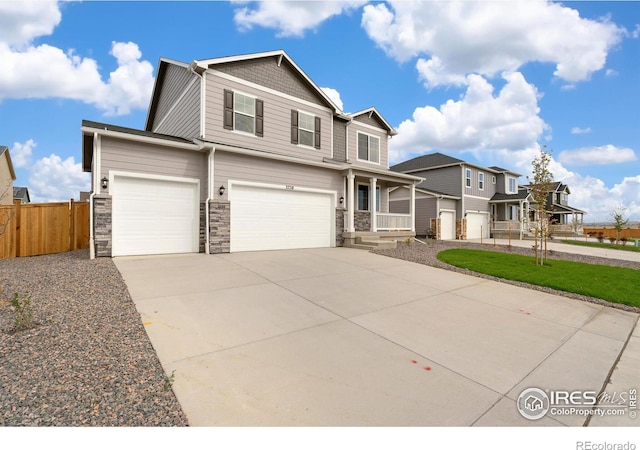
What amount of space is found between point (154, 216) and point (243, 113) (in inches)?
202

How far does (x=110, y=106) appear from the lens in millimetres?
12398

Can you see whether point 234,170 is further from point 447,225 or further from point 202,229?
point 447,225

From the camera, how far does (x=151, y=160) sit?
8.79m

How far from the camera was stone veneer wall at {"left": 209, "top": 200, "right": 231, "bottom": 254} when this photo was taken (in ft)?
30.7

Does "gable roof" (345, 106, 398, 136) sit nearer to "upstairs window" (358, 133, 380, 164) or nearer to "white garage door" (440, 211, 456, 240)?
"upstairs window" (358, 133, 380, 164)

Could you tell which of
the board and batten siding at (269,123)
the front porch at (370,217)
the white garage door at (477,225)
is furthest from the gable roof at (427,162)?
the board and batten siding at (269,123)

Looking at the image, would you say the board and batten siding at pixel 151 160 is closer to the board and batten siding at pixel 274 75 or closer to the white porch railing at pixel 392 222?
the board and batten siding at pixel 274 75

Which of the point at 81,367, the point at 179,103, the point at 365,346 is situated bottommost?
the point at 365,346

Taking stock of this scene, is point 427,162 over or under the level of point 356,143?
over

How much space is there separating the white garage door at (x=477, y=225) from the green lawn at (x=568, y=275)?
13622mm

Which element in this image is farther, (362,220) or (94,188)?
(362,220)

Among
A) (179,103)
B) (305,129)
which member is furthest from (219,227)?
(179,103)
